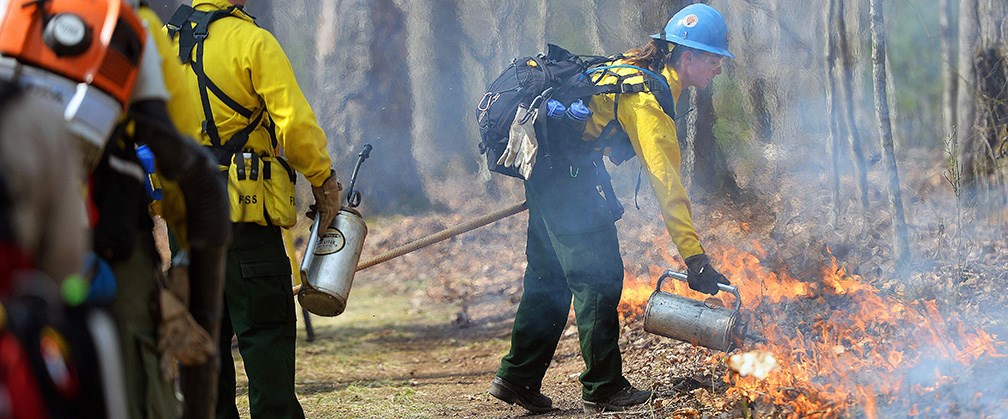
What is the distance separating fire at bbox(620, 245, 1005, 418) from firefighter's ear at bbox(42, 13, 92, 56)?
3.55 meters

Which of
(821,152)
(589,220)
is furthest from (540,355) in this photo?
(821,152)

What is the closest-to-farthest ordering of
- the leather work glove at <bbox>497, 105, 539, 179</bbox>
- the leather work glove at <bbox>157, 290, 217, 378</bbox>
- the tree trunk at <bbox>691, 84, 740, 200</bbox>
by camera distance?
1. the leather work glove at <bbox>157, 290, 217, 378</bbox>
2. the leather work glove at <bbox>497, 105, 539, 179</bbox>
3. the tree trunk at <bbox>691, 84, 740, 200</bbox>

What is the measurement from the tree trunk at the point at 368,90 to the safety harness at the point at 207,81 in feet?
32.6

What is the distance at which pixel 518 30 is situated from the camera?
1543 centimetres

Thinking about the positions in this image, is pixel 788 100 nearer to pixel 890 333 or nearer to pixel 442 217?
pixel 442 217

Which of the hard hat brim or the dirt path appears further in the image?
the dirt path

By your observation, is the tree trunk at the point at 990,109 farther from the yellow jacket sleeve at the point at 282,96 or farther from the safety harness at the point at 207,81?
the safety harness at the point at 207,81

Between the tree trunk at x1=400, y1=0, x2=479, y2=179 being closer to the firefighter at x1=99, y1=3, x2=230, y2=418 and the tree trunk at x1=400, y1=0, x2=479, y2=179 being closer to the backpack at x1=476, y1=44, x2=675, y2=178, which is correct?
the backpack at x1=476, y1=44, x2=675, y2=178

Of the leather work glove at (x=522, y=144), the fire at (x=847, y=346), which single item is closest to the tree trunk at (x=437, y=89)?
the fire at (x=847, y=346)

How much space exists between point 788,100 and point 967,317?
6044mm

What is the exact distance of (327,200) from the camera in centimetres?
457

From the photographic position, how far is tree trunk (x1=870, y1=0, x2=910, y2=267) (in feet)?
21.0

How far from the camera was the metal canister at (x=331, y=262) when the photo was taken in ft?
15.3

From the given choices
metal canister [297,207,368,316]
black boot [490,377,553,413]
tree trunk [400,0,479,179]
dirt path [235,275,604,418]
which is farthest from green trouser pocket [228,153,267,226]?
tree trunk [400,0,479,179]
